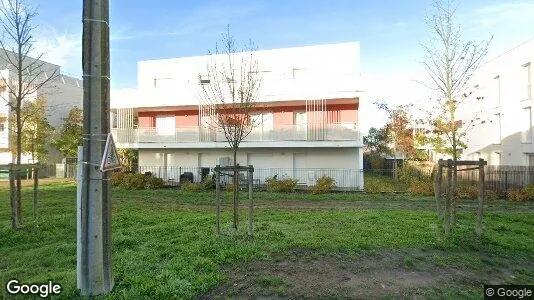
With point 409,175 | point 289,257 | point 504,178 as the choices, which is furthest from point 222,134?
point 289,257

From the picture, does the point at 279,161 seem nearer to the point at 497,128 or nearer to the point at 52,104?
the point at 497,128

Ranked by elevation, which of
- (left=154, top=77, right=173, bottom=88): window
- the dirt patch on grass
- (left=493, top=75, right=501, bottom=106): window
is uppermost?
(left=154, top=77, right=173, bottom=88): window

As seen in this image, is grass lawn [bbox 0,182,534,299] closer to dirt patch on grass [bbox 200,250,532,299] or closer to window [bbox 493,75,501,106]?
dirt patch on grass [bbox 200,250,532,299]

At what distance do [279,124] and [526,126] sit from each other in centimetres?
1522

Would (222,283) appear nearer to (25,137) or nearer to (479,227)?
(479,227)

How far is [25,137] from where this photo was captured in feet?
94.7

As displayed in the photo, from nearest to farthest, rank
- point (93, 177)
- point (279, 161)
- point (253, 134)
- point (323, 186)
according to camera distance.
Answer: point (93, 177) < point (323, 186) < point (253, 134) < point (279, 161)

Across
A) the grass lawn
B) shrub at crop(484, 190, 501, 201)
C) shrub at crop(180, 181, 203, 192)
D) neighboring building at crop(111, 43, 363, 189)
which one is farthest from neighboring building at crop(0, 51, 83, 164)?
shrub at crop(484, 190, 501, 201)

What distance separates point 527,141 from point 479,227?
19.1 meters

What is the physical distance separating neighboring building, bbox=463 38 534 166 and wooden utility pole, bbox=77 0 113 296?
821 inches

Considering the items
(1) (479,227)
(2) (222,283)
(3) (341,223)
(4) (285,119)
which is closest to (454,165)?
(1) (479,227)

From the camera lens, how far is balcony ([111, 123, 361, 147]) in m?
A: 21.8

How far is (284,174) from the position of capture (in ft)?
77.3

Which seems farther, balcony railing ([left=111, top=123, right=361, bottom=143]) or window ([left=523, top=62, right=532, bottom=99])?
window ([left=523, top=62, right=532, bottom=99])
